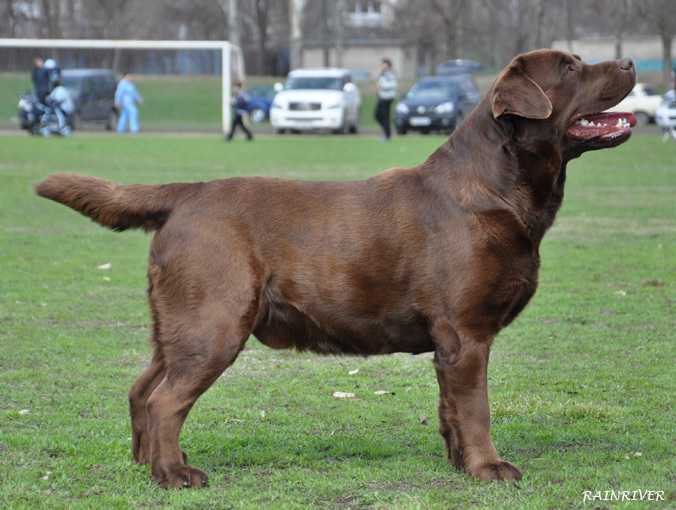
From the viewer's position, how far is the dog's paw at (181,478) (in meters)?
4.74

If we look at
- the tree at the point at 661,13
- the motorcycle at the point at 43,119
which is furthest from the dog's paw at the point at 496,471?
the tree at the point at 661,13

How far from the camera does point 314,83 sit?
1513 inches

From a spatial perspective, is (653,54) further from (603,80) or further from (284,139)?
(603,80)

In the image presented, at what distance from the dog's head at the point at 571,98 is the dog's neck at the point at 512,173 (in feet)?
0.12

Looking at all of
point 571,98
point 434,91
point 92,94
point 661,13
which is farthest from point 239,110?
point 571,98

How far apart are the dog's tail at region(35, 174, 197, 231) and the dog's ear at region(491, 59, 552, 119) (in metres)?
1.40

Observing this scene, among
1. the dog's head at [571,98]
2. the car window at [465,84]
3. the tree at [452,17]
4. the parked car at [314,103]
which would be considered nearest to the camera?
the dog's head at [571,98]

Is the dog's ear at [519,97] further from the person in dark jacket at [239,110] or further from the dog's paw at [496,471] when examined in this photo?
the person in dark jacket at [239,110]

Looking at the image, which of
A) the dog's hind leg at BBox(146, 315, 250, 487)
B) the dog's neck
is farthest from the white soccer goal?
the dog's hind leg at BBox(146, 315, 250, 487)

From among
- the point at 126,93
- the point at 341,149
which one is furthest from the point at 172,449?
the point at 126,93

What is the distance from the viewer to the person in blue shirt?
1480 inches

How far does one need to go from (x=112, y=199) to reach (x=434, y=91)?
1307 inches

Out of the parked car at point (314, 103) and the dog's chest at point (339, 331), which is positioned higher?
the dog's chest at point (339, 331)

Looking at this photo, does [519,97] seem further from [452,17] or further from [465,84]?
[452,17]
